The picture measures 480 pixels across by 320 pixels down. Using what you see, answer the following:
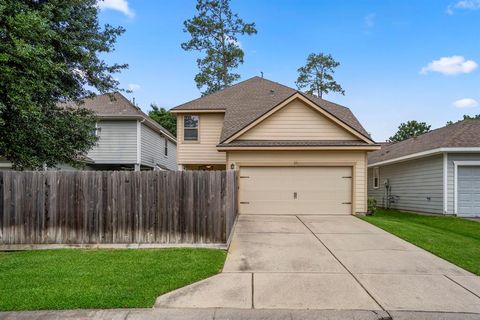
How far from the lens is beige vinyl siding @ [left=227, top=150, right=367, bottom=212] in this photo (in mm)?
13781

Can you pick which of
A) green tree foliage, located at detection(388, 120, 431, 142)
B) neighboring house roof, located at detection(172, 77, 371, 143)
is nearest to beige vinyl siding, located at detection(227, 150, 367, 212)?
neighboring house roof, located at detection(172, 77, 371, 143)

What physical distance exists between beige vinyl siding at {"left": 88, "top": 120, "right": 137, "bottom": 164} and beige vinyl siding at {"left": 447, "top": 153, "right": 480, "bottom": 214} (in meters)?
15.6

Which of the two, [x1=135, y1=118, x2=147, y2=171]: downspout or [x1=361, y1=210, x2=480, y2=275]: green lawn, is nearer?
[x1=361, y1=210, x2=480, y2=275]: green lawn

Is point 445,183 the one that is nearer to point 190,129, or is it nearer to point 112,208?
point 190,129

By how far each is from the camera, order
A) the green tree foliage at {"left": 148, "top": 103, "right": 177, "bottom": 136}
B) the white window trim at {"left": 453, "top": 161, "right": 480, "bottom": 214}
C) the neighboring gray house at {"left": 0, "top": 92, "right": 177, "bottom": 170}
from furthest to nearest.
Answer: the green tree foliage at {"left": 148, "top": 103, "right": 177, "bottom": 136} → the neighboring gray house at {"left": 0, "top": 92, "right": 177, "bottom": 170} → the white window trim at {"left": 453, "top": 161, "right": 480, "bottom": 214}

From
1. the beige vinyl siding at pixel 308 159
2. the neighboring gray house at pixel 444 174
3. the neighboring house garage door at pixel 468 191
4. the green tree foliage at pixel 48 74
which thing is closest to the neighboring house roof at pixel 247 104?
the beige vinyl siding at pixel 308 159

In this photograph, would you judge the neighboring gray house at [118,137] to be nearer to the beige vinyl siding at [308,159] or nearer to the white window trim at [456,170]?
the beige vinyl siding at [308,159]

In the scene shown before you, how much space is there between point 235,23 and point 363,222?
1042 inches

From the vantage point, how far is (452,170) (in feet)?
47.4

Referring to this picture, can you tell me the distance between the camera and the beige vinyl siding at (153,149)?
807 inches

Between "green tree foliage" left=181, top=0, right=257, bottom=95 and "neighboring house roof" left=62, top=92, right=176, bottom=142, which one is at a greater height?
"green tree foliage" left=181, top=0, right=257, bottom=95

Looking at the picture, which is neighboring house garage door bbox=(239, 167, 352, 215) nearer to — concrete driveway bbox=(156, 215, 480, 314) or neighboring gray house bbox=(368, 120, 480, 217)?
neighboring gray house bbox=(368, 120, 480, 217)

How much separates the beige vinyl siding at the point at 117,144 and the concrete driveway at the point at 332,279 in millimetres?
12434

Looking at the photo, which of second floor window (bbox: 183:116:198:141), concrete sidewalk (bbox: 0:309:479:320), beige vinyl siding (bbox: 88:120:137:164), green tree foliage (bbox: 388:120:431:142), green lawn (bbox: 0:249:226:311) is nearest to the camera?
concrete sidewalk (bbox: 0:309:479:320)
